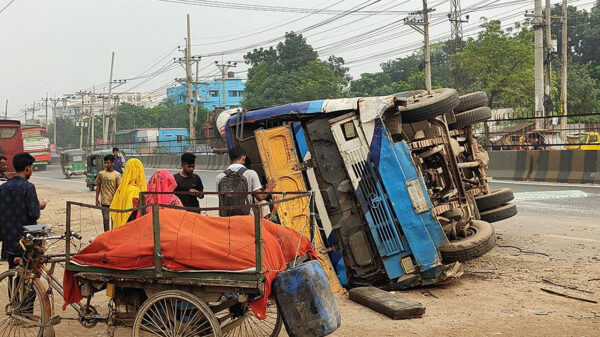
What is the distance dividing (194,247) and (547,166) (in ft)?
46.8

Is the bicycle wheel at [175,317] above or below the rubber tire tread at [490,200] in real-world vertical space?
below

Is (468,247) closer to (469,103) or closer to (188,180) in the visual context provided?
(469,103)

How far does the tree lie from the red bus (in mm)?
29894

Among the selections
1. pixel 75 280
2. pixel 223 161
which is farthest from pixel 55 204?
pixel 75 280

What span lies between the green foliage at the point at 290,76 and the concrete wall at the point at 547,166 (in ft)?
89.8

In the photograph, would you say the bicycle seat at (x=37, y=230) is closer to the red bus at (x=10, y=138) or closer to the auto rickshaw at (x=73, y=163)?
the red bus at (x=10, y=138)

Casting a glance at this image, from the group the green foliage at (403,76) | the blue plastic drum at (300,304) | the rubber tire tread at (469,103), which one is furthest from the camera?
the green foliage at (403,76)

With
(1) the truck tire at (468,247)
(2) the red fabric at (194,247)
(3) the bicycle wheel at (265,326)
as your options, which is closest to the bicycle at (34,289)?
(2) the red fabric at (194,247)

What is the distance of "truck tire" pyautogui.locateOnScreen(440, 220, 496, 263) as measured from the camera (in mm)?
6508

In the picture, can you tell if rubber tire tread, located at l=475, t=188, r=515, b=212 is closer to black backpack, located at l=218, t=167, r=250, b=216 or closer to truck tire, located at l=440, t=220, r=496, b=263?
truck tire, located at l=440, t=220, r=496, b=263

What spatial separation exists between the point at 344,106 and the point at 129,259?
3.03 metres

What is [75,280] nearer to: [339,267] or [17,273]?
[17,273]

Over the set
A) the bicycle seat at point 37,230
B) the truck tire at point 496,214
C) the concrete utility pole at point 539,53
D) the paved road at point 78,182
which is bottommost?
the paved road at point 78,182

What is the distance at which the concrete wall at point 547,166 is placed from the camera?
50.5 feet
